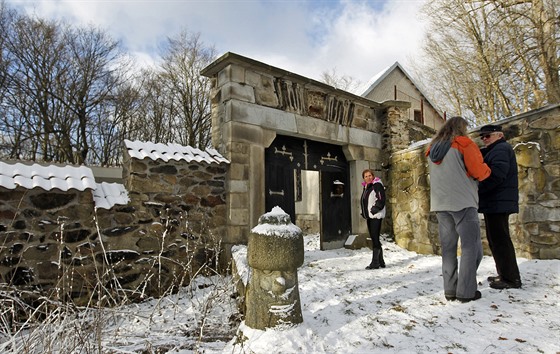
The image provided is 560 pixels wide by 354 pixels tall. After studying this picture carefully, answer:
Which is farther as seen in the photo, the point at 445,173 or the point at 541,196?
the point at 541,196

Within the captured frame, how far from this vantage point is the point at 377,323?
7.68ft

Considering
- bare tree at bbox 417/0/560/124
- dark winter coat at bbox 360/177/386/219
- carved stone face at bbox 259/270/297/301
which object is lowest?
carved stone face at bbox 259/270/297/301

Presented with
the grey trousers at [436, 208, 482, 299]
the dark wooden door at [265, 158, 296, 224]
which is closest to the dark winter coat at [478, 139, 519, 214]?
the grey trousers at [436, 208, 482, 299]

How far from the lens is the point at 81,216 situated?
12.7 feet

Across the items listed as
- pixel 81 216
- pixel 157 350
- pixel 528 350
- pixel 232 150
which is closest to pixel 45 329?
pixel 157 350

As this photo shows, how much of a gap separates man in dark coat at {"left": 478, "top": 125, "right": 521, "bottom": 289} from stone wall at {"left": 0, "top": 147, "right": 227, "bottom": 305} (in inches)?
107

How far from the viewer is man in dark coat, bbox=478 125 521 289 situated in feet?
9.14

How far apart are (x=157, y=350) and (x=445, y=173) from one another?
2570 mm

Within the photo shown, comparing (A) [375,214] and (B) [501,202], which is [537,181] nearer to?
(B) [501,202]

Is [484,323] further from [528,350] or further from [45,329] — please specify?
[45,329]

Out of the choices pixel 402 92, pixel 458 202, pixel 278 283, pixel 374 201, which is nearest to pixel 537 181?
pixel 374 201

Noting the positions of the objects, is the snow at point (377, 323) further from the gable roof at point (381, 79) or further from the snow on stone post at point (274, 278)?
the gable roof at point (381, 79)

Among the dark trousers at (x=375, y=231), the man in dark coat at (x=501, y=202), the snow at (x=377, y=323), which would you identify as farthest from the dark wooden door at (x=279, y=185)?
the man in dark coat at (x=501, y=202)

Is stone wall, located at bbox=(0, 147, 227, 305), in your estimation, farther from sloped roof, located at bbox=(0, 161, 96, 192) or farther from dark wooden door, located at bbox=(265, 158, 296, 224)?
dark wooden door, located at bbox=(265, 158, 296, 224)
